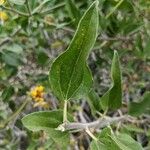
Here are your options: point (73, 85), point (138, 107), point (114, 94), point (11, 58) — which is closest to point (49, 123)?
point (73, 85)

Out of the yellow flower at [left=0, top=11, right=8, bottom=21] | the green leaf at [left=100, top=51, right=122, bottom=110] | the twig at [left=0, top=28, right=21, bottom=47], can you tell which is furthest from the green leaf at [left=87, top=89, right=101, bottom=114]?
the yellow flower at [left=0, top=11, right=8, bottom=21]

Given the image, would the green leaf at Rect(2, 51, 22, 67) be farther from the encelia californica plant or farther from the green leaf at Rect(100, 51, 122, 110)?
the encelia californica plant

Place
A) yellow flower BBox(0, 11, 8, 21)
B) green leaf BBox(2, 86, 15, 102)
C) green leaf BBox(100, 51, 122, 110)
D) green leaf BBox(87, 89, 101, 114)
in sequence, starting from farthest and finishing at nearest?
yellow flower BBox(0, 11, 8, 21) → green leaf BBox(2, 86, 15, 102) → green leaf BBox(87, 89, 101, 114) → green leaf BBox(100, 51, 122, 110)

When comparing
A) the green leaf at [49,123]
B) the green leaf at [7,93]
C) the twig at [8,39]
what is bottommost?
the green leaf at [7,93]

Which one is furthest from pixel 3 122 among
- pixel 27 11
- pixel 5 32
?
pixel 27 11

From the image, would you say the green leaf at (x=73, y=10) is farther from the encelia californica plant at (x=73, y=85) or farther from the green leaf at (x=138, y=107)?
the encelia californica plant at (x=73, y=85)

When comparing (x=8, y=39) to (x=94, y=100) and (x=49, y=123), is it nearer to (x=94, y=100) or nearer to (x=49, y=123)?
(x=94, y=100)

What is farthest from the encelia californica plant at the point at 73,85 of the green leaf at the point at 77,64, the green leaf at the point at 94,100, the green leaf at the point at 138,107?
the green leaf at the point at 138,107
